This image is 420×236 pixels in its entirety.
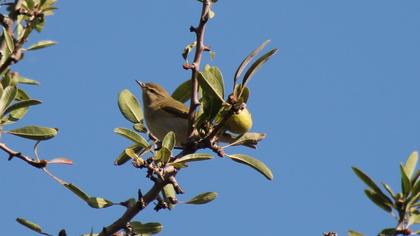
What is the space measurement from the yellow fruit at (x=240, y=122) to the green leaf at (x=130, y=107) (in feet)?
3.71

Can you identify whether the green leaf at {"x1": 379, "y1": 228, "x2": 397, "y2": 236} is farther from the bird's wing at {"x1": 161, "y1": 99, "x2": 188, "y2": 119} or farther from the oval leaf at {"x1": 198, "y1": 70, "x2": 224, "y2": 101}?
the bird's wing at {"x1": 161, "y1": 99, "x2": 188, "y2": 119}

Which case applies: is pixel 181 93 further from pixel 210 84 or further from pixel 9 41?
pixel 9 41

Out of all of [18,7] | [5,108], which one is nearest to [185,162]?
[5,108]

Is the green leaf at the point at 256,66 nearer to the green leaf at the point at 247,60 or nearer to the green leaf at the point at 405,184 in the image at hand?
the green leaf at the point at 247,60

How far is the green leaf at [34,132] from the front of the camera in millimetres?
5027

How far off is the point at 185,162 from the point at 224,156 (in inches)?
14.8

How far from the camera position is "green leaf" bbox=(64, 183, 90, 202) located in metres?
4.84

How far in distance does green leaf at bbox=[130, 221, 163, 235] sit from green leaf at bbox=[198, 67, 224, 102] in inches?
35.6

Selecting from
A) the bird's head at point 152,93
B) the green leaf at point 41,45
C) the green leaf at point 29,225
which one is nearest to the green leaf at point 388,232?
the green leaf at point 29,225

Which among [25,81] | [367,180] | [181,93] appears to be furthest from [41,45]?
[367,180]

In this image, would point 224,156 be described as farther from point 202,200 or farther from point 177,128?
point 177,128

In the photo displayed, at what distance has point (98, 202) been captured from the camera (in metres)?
4.97

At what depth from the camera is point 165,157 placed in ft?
15.7

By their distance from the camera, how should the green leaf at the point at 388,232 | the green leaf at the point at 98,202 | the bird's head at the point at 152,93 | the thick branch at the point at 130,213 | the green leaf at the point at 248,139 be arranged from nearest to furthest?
the green leaf at the point at 388,232
the thick branch at the point at 130,213
the green leaf at the point at 98,202
the green leaf at the point at 248,139
the bird's head at the point at 152,93
